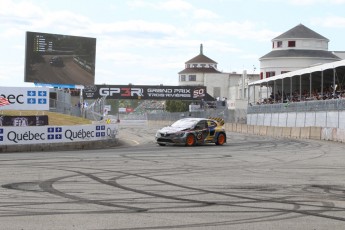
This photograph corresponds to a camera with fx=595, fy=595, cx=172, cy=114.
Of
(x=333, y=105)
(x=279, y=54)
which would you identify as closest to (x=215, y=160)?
(x=333, y=105)

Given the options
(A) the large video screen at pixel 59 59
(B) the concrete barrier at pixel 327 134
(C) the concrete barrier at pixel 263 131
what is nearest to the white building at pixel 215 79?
(C) the concrete barrier at pixel 263 131

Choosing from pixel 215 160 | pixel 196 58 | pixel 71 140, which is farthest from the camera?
pixel 196 58

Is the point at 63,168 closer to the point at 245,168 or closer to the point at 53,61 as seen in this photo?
the point at 245,168

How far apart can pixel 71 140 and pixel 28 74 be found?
22.5 meters

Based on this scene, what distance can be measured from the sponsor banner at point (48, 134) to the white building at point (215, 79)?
64.4 m

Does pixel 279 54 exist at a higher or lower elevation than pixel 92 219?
higher

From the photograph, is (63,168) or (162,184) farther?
(63,168)

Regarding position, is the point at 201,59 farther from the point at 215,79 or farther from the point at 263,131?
the point at 263,131

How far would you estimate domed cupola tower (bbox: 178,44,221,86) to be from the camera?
13212 cm

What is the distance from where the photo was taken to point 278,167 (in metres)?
17.4

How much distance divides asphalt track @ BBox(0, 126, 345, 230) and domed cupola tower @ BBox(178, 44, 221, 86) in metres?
111

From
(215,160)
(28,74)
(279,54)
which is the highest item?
(279,54)

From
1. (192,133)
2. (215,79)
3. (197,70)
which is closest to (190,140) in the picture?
(192,133)

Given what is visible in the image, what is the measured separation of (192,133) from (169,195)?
56.4 feet
